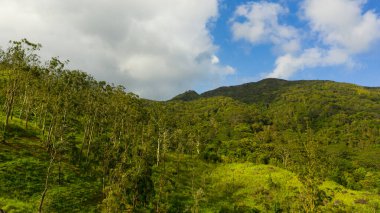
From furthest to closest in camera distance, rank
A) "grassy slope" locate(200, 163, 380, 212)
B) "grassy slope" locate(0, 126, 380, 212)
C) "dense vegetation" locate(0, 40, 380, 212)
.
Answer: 1. "grassy slope" locate(200, 163, 380, 212)
2. "grassy slope" locate(0, 126, 380, 212)
3. "dense vegetation" locate(0, 40, 380, 212)

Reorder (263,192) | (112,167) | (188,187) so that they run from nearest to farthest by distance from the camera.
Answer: (112,167) → (188,187) → (263,192)

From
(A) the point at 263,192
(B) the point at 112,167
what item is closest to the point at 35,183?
(B) the point at 112,167

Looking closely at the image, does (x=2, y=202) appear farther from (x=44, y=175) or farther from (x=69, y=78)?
(x=69, y=78)

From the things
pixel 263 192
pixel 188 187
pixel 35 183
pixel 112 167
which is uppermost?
pixel 112 167

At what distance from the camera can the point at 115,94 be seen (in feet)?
313

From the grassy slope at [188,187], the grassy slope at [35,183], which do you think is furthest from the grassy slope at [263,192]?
the grassy slope at [35,183]

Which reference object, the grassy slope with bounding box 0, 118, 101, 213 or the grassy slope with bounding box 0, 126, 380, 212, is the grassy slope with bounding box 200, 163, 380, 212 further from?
the grassy slope with bounding box 0, 118, 101, 213

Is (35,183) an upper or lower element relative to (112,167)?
lower

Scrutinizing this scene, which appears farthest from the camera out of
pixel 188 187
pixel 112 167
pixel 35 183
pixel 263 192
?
pixel 263 192

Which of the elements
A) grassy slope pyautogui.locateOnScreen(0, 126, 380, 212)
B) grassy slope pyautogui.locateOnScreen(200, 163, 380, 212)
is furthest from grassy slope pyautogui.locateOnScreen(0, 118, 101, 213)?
grassy slope pyautogui.locateOnScreen(200, 163, 380, 212)

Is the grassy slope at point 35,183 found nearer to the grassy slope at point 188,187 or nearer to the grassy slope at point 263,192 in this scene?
the grassy slope at point 188,187

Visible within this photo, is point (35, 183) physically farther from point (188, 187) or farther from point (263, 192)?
point (263, 192)

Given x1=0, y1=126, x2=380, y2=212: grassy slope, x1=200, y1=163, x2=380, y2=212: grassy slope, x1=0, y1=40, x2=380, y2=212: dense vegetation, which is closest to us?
x1=0, y1=40, x2=380, y2=212: dense vegetation

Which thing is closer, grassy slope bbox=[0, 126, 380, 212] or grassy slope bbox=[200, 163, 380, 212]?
grassy slope bbox=[0, 126, 380, 212]
